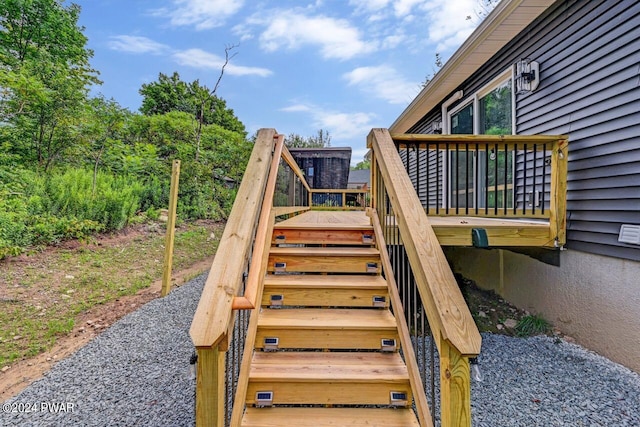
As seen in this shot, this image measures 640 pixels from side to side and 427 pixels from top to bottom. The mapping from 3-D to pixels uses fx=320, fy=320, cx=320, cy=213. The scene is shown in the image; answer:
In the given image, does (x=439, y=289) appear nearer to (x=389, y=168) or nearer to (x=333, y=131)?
(x=389, y=168)

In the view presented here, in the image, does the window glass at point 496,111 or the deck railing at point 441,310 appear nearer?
the deck railing at point 441,310

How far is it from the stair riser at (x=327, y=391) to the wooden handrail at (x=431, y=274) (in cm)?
67

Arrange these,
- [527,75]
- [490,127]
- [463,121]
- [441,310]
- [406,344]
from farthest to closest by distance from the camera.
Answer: [463,121], [490,127], [527,75], [406,344], [441,310]

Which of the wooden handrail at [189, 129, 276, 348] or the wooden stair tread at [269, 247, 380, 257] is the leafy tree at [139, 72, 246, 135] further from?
the wooden handrail at [189, 129, 276, 348]

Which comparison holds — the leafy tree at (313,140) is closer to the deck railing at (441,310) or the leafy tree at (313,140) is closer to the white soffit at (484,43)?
the white soffit at (484,43)

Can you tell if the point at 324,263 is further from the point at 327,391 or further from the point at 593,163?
the point at 593,163

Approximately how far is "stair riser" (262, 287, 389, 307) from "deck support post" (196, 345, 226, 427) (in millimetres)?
1167

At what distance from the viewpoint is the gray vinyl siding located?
2.58m

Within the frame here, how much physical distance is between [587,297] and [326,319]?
2444mm

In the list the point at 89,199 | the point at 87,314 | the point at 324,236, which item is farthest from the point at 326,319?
the point at 89,199

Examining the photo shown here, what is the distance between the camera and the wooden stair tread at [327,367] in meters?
1.81

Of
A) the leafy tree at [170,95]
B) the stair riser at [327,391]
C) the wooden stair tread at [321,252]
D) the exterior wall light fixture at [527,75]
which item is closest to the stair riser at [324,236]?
the wooden stair tread at [321,252]

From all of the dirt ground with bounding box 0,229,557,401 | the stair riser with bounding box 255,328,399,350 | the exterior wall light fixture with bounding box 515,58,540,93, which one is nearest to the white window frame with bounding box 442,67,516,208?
the exterior wall light fixture with bounding box 515,58,540,93

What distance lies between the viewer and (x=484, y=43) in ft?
13.5
